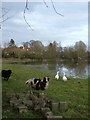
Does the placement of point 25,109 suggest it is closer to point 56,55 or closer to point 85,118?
point 85,118

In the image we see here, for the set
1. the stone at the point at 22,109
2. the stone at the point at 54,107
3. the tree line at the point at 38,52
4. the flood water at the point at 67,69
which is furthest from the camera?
the tree line at the point at 38,52

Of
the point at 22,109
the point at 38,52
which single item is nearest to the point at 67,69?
the point at 22,109

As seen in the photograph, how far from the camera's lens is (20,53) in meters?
55.7

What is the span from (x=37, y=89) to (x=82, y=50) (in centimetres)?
6204

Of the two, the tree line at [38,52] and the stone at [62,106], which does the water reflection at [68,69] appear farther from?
the tree line at [38,52]

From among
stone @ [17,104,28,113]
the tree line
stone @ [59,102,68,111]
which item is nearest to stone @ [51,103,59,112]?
stone @ [59,102,68,111]

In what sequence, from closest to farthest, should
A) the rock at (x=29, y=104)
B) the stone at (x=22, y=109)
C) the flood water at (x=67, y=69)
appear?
1. the stone at (x=22, y=109)
2. the rock at (x=29, y=104)
3. the flood water at (x=67, y=69)

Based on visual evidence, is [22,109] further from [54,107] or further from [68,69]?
[68,69]

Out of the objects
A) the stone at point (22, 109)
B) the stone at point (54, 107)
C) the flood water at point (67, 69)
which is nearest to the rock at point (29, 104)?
the stone at point (22, 109)

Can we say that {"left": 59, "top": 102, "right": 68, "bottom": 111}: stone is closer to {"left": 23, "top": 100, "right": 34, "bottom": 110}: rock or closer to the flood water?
{"left": 23, "top": 100, "right": 34, "bottom": 110}: rock

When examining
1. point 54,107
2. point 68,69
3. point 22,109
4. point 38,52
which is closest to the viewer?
point 22,109

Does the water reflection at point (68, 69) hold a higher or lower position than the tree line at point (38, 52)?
lower

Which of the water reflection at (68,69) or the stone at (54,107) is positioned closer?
the stone at (54,107)

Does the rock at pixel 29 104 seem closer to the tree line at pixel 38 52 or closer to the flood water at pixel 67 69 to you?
the flood water at pixel 67 69
